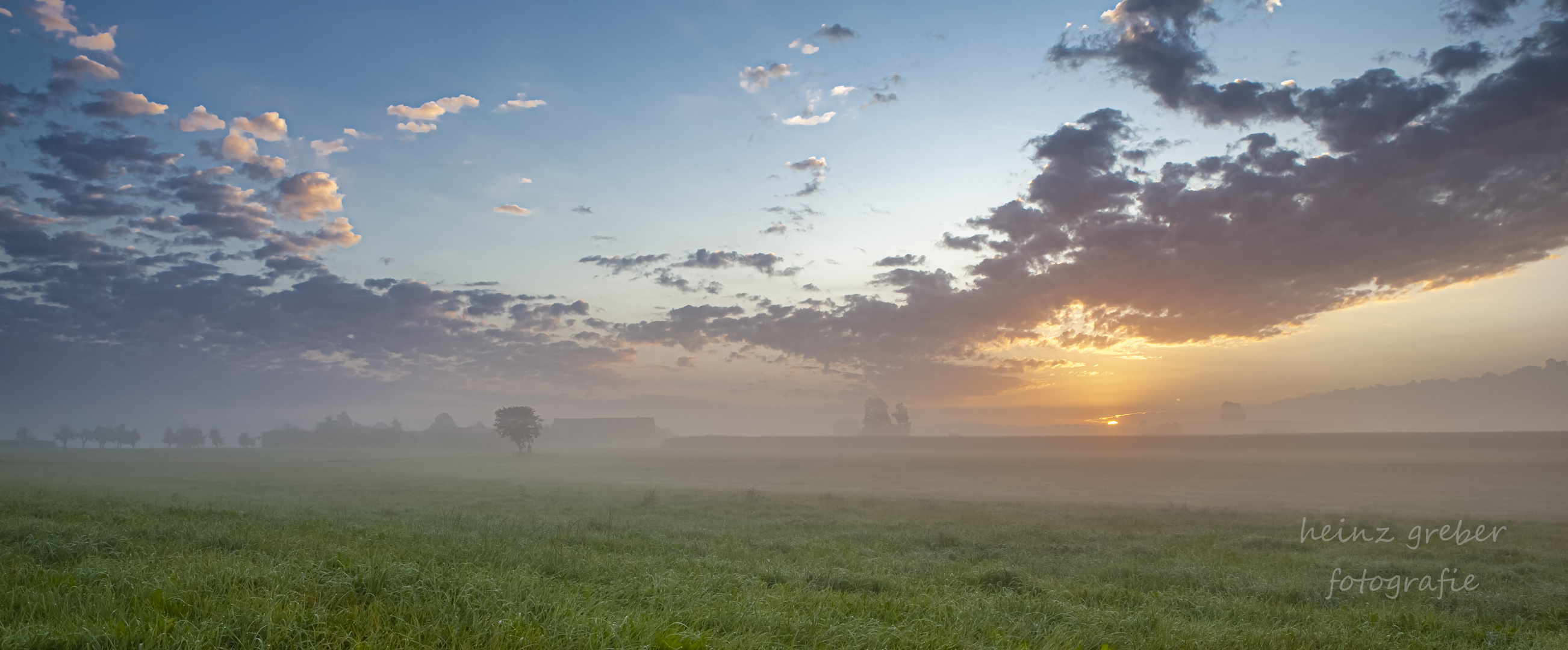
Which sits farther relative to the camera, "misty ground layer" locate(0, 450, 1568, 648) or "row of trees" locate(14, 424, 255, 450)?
"row of trees" locate(14, 424, 255, 450)

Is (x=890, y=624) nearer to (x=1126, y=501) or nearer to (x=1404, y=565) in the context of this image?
(x=1404, y=565)

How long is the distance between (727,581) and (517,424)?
127822 mm

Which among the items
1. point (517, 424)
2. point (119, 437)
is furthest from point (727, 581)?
point (119, 437)

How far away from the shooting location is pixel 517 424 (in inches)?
5069

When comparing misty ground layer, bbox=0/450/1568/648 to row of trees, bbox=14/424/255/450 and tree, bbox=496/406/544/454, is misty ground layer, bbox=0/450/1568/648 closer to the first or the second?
tree, bbox=496/406/544/454

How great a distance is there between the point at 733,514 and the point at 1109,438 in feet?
534

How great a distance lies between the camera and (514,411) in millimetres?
130000

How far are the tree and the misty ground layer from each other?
333ft

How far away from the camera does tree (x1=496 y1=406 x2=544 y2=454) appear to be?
128 meters

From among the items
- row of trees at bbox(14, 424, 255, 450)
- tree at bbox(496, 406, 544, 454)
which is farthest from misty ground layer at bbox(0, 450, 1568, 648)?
row of trees at bbox(14, 424, 255, 450)

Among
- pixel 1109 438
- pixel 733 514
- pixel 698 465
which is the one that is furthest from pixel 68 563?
pixel 1109 438

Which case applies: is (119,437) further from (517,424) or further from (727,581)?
(727,581)

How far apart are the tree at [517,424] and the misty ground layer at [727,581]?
102 m

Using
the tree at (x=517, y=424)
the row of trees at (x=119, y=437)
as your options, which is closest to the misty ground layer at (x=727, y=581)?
the tree at (x=517, y=424)
